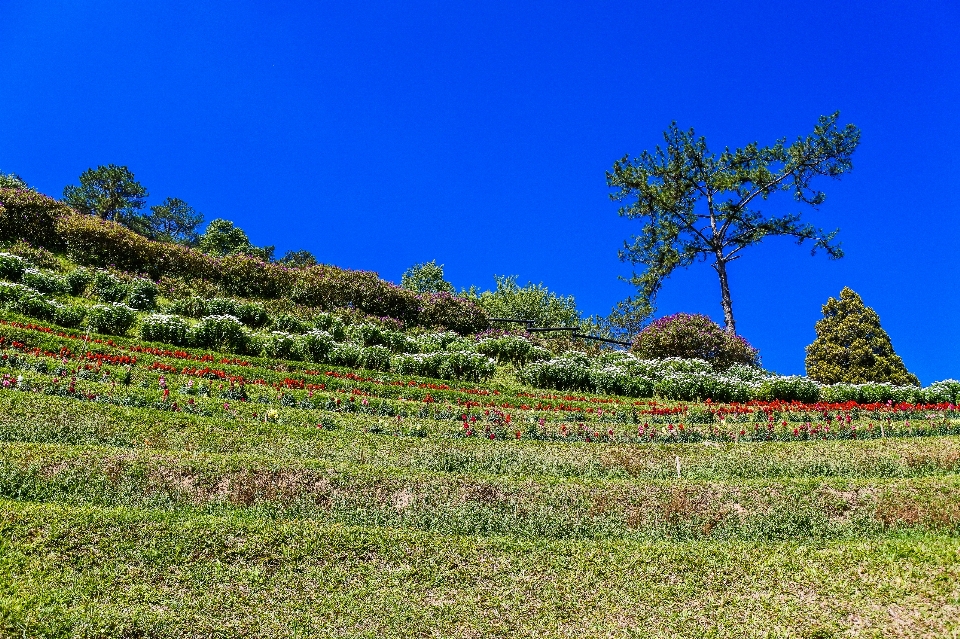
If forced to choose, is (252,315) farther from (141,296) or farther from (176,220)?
(176,220)

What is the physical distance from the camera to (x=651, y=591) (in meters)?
6.87

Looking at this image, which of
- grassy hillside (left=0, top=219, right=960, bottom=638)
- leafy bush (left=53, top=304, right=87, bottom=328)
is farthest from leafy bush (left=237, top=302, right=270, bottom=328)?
grassy hillside (left=0, top=219, right=960, bottom=638)

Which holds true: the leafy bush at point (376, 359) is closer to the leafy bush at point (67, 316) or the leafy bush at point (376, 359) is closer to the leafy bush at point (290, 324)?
the leafy bush at point (290, 324)

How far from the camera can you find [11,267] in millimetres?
21453

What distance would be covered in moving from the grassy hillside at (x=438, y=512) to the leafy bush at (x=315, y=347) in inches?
133

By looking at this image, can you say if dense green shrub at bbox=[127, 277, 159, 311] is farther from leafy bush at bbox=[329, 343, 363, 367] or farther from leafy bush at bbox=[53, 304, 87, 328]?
leafy bush at bbox=[329, 343, 363, 367]

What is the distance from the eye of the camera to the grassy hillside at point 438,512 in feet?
20.7

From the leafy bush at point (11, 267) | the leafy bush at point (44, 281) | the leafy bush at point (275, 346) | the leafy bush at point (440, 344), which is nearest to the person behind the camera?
the leafy bush at point (275, 346)

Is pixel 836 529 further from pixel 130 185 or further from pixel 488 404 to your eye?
pixel 130 185

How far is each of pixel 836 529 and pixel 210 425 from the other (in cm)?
1008

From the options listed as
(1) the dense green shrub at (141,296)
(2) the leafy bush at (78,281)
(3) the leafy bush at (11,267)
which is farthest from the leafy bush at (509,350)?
(3) the leafy bush at (11,267)

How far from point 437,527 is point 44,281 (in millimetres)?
19400

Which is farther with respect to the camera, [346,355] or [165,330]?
[346,355]

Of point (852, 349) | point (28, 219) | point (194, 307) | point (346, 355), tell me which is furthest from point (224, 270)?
point (852, 349)
